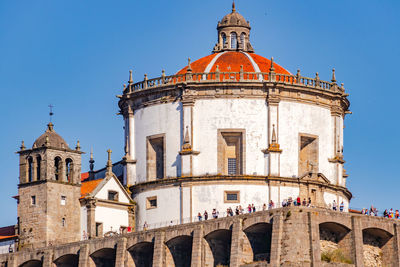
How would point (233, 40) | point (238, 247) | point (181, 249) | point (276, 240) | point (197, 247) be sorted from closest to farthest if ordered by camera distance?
point (276, 240), point (238, 247), point (197, 247), point (181, 249), point (233, 40)

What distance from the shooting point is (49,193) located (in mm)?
139375

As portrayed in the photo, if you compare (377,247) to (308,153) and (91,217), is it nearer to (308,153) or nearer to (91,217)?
(308,153)

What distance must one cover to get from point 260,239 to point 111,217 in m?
18.0

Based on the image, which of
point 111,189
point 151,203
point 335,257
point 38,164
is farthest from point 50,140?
point 335,257

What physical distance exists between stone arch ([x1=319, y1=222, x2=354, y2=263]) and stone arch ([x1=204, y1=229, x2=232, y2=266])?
777 centimetres

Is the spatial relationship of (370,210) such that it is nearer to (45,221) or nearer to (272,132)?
(272,132)

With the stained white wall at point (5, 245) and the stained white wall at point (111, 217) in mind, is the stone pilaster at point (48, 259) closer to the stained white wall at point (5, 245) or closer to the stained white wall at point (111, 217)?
the stained white wall at point (111, 217)

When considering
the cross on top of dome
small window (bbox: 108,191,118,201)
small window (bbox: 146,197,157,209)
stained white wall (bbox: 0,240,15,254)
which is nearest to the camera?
small window (bbox: 146,197,157,209)

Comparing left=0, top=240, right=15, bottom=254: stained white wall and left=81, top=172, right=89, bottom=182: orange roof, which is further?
left=81, top=172, right=89, bottom=182: orange roof

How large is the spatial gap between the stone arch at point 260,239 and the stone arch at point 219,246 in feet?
7.13

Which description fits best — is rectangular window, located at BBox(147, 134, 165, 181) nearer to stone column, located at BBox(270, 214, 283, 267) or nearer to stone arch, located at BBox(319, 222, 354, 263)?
stone column, located at BBox(270, 214, 283, 267)

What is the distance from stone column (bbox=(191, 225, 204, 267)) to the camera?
12788cm

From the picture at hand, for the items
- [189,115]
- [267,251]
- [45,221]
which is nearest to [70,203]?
[45,221]

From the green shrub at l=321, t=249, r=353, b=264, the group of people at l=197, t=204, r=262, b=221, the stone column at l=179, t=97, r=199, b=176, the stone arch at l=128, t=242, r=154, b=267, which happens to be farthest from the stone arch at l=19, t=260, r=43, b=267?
the green shrub at l=321, t=249, r=353, b=264
